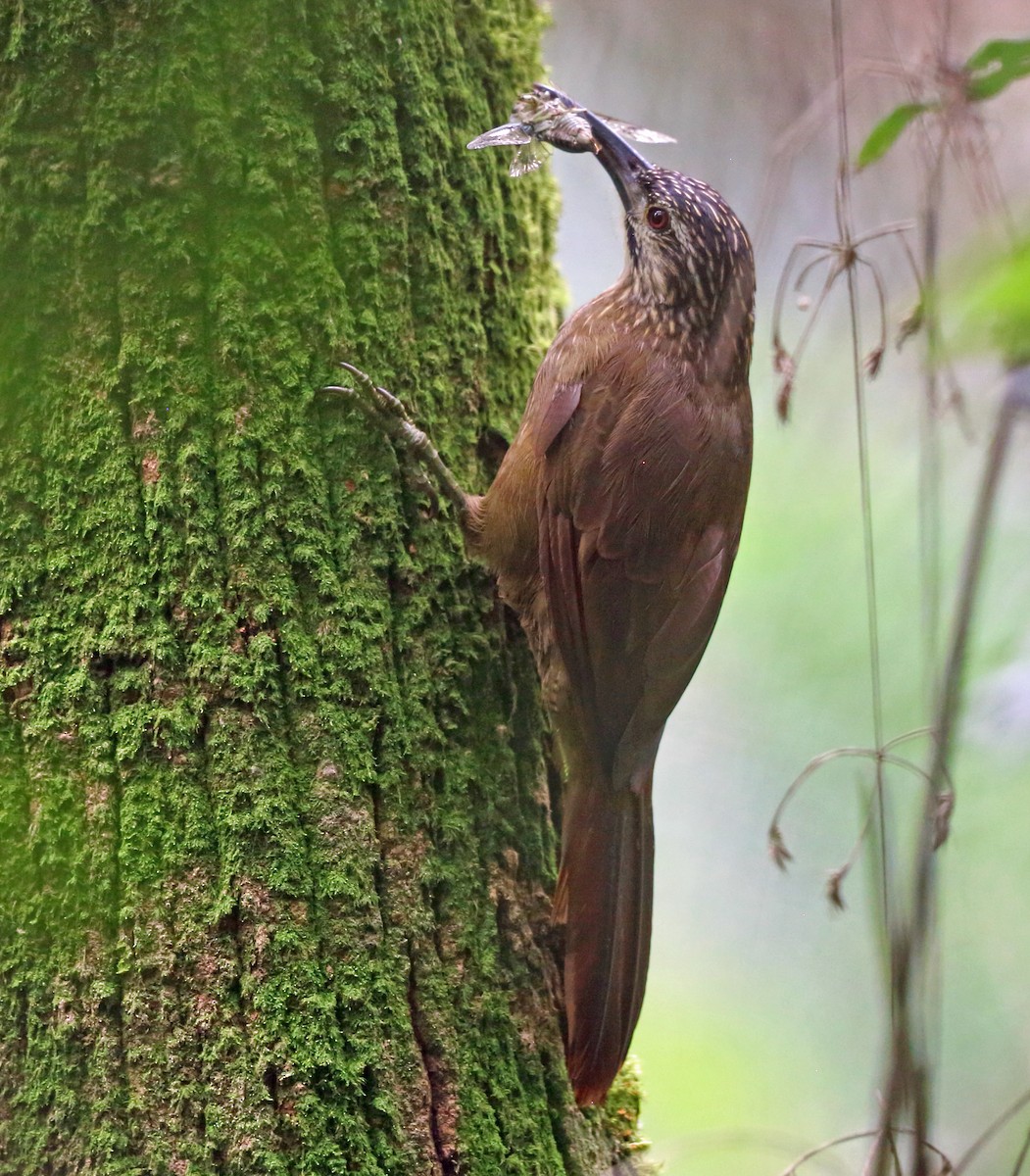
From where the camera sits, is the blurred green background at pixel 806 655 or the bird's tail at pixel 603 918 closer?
the bird's tail at pixel 603 918

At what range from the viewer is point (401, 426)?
211 cm

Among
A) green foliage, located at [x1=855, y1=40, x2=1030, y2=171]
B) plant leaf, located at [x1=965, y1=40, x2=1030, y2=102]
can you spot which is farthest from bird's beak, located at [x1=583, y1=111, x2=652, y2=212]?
plant leaf, located at [x1=965, y1=40, x2=1030, y2=102]

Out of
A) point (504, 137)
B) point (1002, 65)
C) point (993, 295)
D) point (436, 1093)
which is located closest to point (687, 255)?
point (504, 137)

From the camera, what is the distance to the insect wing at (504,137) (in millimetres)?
2306

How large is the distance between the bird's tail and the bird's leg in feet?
2.27

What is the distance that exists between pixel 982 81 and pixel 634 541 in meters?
1.11

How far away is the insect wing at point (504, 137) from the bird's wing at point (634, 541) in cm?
52

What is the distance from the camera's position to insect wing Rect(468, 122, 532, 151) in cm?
231

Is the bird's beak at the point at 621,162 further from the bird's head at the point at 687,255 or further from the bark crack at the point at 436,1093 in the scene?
the bark crack at the point at 436,1093

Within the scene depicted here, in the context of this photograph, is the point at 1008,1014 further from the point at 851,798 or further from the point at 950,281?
the point at 950,281

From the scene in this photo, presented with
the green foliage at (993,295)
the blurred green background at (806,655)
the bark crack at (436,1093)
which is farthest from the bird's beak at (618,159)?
the green foliage at (993,295)

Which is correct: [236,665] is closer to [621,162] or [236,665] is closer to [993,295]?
[993,295]

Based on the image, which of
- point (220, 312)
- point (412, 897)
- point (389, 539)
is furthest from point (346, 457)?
point (412, 897)

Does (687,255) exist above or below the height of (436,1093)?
above
